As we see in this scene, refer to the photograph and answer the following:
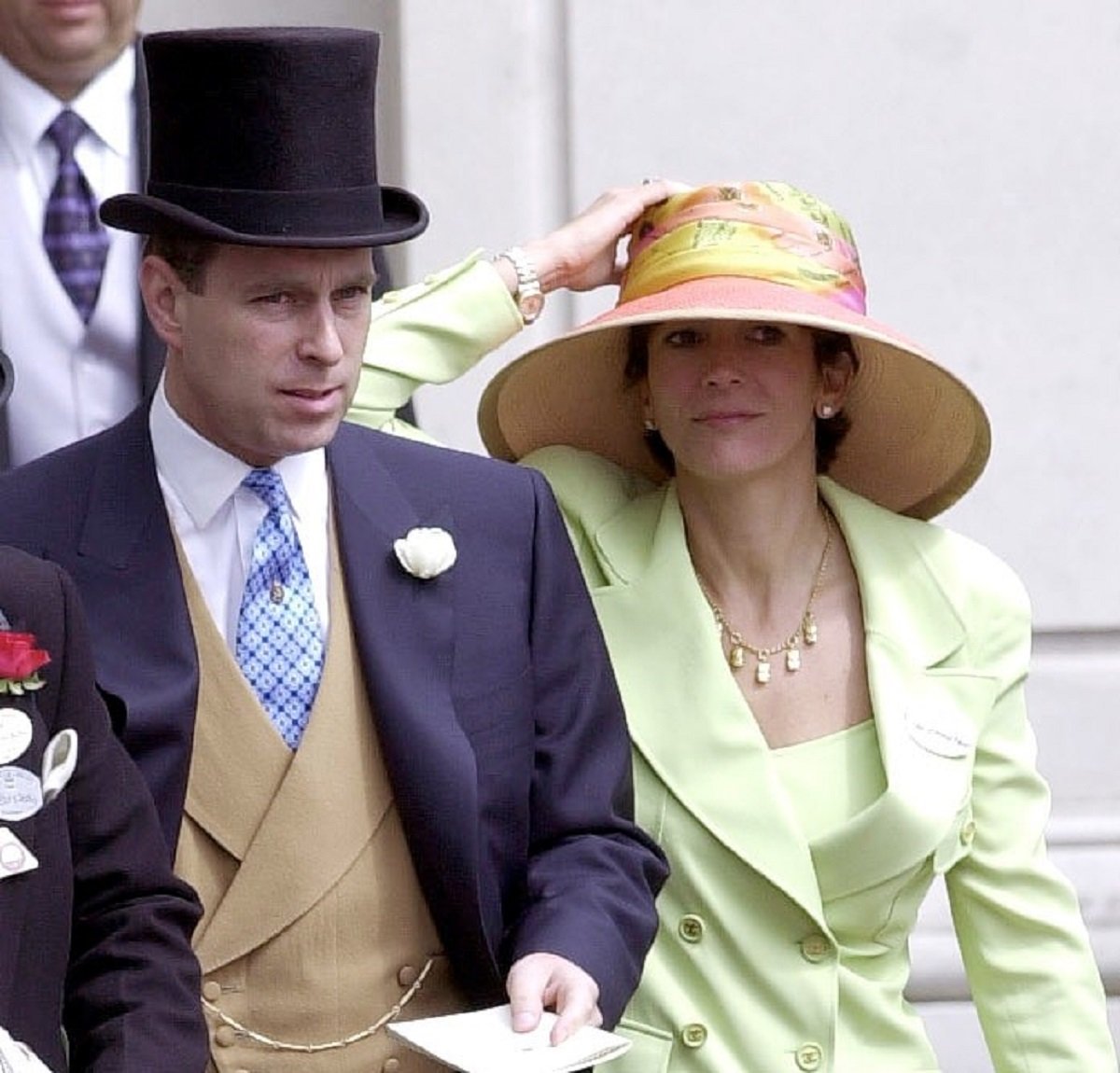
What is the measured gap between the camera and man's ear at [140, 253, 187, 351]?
131 inches

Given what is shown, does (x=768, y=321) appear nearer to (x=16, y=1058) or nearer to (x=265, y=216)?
(x=265, y=216)

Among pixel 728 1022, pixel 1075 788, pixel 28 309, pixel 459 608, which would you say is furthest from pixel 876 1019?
pixel 1075 788

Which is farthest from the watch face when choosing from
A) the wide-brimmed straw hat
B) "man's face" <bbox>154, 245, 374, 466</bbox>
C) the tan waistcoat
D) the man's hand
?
the man's hand

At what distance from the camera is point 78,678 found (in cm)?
301

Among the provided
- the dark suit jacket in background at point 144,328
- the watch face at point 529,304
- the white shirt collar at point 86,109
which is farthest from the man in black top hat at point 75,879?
the white shirt collar at point 86,109

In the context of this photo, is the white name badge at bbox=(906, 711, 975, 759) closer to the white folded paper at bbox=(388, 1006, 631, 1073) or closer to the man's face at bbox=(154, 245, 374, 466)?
the white folded paper at bbox=(388, 1006, 631, 1073)

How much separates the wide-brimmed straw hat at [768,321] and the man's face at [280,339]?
0.55 m

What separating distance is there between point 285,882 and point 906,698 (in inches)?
32.4

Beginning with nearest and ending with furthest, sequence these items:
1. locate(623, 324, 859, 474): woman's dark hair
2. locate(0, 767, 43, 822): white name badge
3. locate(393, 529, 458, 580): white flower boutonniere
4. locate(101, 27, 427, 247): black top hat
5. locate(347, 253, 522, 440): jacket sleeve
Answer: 1. locate(0, 767, 43, 822): white name badge
2. locate(101, 27, 427, 247): black top hat
3. locate(393, 529, 458, 580): white flower boutonniere
4. locate(623, 324, 859, 474): woman's dark hair
5. locate(347, 253, 522, 440): jacket sleeve

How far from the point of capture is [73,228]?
167 inches

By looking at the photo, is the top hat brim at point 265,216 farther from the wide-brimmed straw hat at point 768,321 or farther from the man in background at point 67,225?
the man in background at point 67,225

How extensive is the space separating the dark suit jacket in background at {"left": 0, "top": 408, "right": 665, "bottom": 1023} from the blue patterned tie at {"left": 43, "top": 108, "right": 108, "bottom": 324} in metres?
0.81

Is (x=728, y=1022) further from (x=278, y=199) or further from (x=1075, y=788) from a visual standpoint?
(x=1075, y=788)

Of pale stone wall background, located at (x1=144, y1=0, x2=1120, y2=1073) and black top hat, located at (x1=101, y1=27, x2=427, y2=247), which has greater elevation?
black top hat, located at (x1=101, y1=27, x2=427, y2=247)
